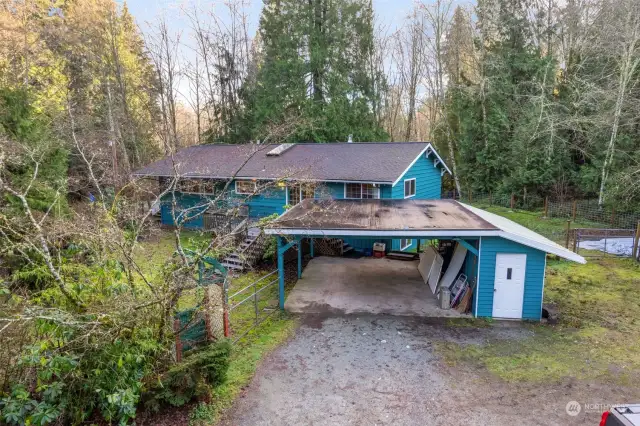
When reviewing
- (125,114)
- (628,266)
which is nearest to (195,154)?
(125,114)

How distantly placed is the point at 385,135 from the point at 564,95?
441 inches

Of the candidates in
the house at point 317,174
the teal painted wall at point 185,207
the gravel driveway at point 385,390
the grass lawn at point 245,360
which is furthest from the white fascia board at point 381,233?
the teal painted wall at point 185,207

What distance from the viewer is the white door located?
930 centimetres

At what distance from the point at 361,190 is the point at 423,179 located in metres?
3.86

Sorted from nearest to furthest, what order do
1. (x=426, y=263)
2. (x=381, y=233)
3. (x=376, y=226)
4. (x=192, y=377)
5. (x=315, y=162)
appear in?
(x=192, y=377) → (x=381, y=233) → (x=376, y=226) → (x=426, y=263) → (x=315, y=162)

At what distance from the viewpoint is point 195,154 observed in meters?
21.2

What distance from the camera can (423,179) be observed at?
17.4 metres

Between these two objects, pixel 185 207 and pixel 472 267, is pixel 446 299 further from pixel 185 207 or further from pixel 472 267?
pixel 185 207

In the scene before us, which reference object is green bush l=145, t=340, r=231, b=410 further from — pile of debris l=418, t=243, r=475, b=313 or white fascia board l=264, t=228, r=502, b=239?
pile of debris l=418, t=243, r=475, b=313

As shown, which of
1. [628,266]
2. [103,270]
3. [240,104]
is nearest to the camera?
[103,270]

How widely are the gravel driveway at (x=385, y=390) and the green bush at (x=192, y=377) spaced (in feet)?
2.07

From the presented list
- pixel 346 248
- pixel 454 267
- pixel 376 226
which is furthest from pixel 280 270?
pixel 346 248

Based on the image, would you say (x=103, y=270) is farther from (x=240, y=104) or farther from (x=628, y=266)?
(x=240, y=104)

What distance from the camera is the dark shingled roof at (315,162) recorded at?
596 inches
